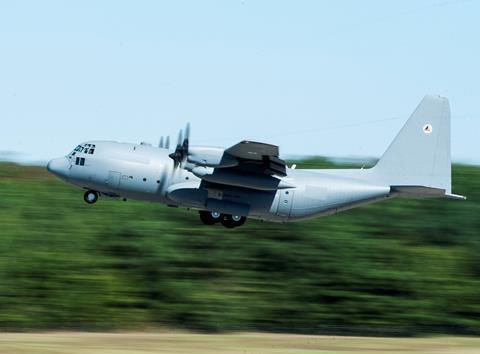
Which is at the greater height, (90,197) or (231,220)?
(90,197)

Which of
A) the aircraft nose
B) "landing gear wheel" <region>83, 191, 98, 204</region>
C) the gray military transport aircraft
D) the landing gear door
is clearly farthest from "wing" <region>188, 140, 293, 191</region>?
the aircraft nose

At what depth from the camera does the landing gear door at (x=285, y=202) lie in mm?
32875

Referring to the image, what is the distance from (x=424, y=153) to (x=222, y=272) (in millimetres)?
14426

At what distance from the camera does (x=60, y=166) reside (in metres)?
32.8

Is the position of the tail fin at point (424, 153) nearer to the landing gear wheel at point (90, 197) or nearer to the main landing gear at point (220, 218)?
the main landing gear at point (220, 218)

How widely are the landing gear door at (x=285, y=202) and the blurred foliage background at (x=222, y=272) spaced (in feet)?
41.9

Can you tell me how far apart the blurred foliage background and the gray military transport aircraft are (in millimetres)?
12674

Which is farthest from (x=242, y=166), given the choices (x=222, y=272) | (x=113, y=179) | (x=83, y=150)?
(x=222, y=272)

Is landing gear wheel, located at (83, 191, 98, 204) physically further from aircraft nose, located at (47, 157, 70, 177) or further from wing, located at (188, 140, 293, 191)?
wing, located at (188, 140, 293, 191)

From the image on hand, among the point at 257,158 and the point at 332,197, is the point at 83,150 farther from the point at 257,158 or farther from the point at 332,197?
the point at 332,197

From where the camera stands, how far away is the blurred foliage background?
1754 inches

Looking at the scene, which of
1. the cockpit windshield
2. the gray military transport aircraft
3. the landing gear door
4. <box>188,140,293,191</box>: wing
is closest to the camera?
<box>188,140,293,191</box>: wing

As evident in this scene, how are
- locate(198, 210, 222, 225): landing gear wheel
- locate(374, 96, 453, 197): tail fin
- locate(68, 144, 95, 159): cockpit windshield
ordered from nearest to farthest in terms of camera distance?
1. locate(68, 144, 95, 159): cockpit windshield
2. locate(198, 210, 222, 225): landing gear wheel
3. locate(374, 96, 453, 197): tail fin

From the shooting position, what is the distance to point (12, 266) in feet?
148
